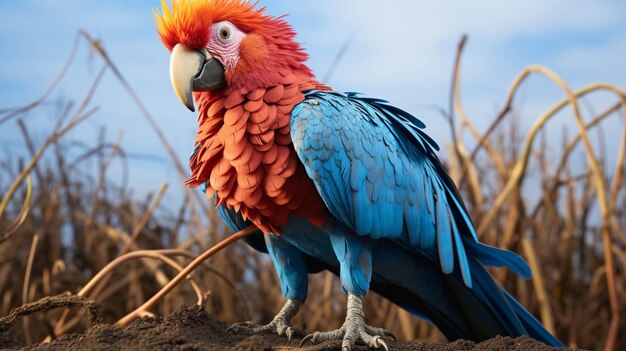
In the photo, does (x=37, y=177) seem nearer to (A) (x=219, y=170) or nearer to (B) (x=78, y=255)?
(B) (x=78, y=255)

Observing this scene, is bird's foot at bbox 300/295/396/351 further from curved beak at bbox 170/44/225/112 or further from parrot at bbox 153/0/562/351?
curved beak at bbox 170/44/225/112

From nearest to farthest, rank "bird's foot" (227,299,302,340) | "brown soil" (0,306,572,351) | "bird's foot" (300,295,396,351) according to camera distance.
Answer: "brown soil" (0,306,572,351) → "bird's foot" (300,295,396,351) → "bird's foot" (227,299,302,340)

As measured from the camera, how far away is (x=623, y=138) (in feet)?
7.53

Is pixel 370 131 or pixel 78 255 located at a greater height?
pixel 370 131

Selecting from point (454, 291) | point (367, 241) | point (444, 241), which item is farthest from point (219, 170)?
point (454, 291)

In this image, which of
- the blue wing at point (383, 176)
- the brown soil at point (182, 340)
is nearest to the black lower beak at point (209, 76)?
the blue wing at point (383, 176)

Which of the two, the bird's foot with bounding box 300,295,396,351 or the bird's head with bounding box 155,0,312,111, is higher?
the bird's head with bounding box 155,0,312,111

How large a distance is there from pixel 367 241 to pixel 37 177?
92.9 inches

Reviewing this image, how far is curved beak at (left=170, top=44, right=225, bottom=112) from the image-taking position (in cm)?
142

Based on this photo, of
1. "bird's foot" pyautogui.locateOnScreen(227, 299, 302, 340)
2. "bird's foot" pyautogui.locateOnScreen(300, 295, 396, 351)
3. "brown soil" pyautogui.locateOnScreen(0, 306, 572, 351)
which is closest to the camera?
"brown soil" pyautogui.locateOnScreen(0, 306, 572, 351)

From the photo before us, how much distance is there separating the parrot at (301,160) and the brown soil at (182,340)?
12 cm

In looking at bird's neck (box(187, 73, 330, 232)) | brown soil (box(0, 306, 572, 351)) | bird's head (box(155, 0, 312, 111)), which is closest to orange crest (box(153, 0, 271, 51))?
bird's head (box(155, 0, 312, 111))

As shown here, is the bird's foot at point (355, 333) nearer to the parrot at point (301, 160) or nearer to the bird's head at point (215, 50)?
the parrot at point (301, 160)

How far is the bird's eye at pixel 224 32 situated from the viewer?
4.74 feet
